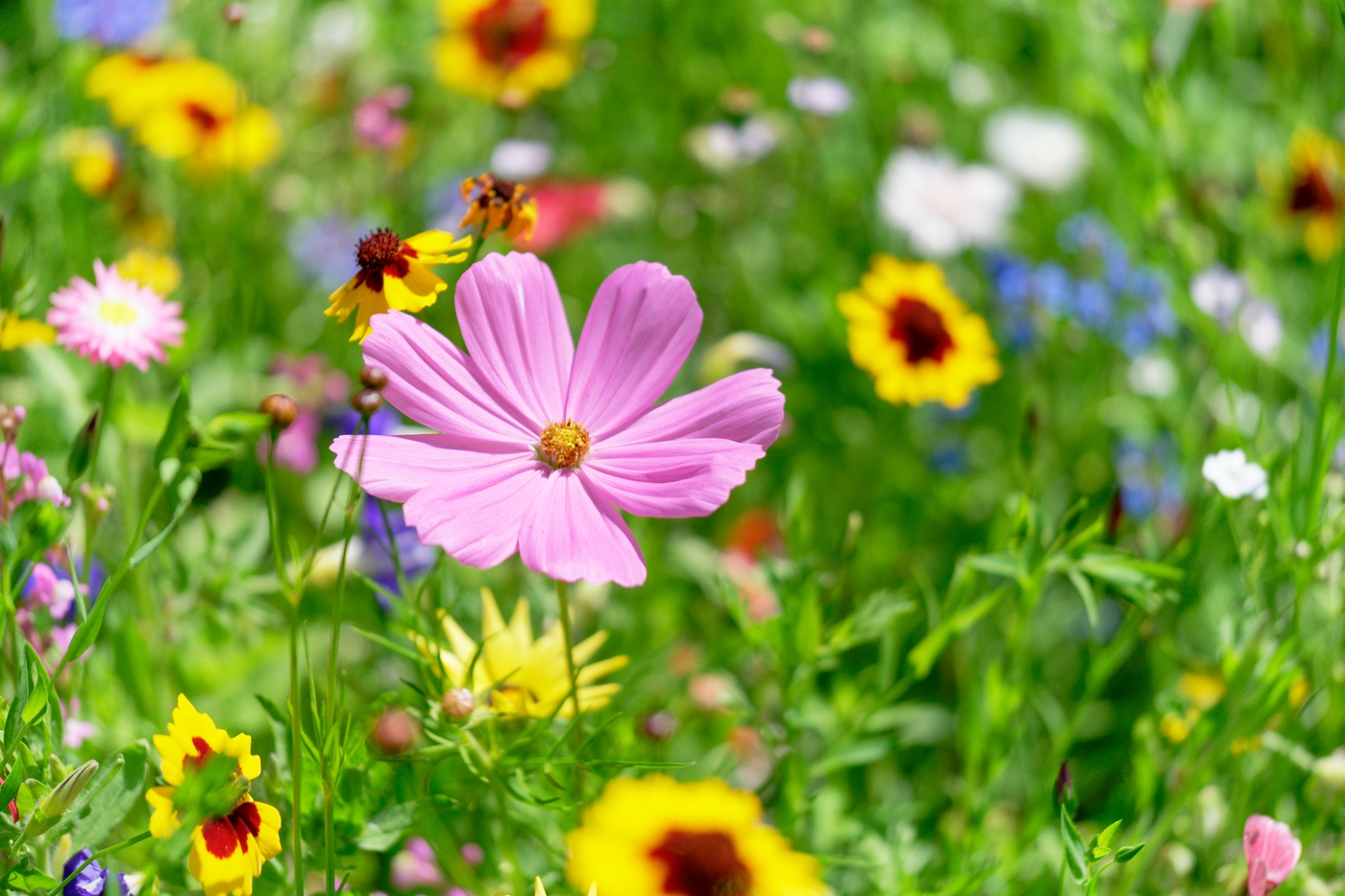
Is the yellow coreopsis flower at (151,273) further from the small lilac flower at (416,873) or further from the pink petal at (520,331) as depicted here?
the small lilac flower at (416,873)

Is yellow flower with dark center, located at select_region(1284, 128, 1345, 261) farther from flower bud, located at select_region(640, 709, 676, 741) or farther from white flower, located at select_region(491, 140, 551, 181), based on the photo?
flower bud, located at select_region(640, 709, 676, 741)

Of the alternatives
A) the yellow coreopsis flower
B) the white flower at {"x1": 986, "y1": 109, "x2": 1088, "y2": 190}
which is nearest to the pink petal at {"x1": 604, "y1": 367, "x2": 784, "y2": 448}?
the yellow coreopsis flower

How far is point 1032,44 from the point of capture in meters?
2.02

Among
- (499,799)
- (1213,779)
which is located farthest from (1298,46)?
(499,799)

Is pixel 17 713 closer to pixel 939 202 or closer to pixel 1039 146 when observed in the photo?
pixel 939 202

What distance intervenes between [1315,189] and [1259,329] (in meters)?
0.50

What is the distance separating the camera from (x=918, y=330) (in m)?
1.11

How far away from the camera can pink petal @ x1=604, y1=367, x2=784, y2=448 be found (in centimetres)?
68

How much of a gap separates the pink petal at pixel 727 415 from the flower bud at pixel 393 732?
0.96 ft

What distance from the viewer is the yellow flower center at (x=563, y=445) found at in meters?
0.73

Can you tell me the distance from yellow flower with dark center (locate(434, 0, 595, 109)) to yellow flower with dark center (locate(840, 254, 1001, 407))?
0.62 m

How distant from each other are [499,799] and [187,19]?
1.61 m

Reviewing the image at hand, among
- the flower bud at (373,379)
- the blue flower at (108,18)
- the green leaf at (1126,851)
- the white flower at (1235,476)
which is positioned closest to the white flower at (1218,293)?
the white flower at (1235,476)

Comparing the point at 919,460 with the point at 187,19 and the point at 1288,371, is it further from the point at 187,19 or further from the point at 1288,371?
the point at 187,19
